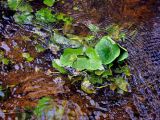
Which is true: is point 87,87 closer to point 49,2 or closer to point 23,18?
point 23,18

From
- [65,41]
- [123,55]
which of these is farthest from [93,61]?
[65,41]

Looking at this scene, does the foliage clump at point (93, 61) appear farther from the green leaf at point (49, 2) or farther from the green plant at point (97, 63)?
the green leaf at point (49, 2)

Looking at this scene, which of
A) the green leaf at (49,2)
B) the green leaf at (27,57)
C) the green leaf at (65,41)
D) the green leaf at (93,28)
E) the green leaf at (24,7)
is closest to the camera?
the green leaf at (27,57)

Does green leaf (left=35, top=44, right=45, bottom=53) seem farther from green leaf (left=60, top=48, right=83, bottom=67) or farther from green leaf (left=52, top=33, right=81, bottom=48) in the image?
green leaf (left=60, top=48, right=83, bottom=67)

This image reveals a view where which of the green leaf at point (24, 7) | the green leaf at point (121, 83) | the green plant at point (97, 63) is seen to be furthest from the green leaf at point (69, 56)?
the green leaf at point (24, 7)

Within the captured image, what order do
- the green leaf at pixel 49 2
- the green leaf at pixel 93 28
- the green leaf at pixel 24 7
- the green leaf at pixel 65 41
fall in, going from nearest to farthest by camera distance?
1. the green leaf at pixel 65 41
2. the green leaf at pixel 93 28
3. the green leaf at pixel 24 7
4. the green leaf at pixel 49 2

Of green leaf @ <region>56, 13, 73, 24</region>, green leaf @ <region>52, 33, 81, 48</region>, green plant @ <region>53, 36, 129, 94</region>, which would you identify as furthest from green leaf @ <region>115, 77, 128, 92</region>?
green leaf @ <region>56, 13, 73, 24</region>

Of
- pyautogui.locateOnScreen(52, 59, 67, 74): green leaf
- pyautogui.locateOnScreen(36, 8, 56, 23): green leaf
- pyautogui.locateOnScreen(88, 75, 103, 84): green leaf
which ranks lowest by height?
pyautogui.locateOnScreen(88, 75, 103, 84): green leaf
